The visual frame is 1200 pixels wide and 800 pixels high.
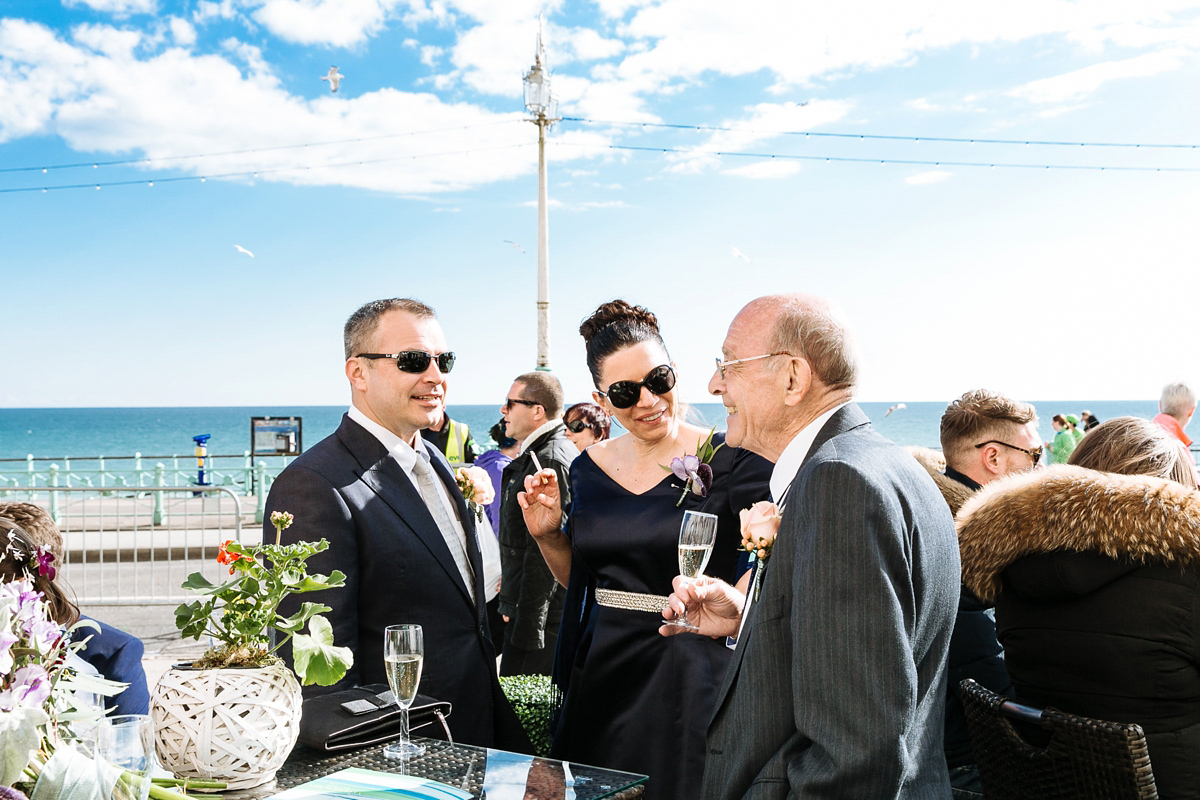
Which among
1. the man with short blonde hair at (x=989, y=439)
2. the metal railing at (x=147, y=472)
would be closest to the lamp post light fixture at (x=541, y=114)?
the metal railing at (x=147, y=472)

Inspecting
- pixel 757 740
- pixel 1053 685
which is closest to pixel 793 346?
pixel 757 740

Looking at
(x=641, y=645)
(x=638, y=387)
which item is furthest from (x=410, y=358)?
(x=641, y=645)

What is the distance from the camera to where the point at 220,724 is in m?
1.79

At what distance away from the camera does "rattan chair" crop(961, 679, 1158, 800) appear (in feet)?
7.14

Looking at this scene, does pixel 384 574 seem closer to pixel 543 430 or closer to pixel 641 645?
pixel 641 645

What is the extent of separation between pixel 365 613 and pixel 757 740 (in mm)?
1292

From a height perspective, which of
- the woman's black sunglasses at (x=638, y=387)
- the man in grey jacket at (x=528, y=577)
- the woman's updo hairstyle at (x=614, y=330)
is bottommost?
the man in grey jacket at (x=528, y=577)

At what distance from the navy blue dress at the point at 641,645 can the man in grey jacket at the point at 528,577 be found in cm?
176

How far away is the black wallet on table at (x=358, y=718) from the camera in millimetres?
2047

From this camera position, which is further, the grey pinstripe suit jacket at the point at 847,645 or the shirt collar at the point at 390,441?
the shirt collar at the point at 390,441

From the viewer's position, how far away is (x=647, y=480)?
3.33 meters

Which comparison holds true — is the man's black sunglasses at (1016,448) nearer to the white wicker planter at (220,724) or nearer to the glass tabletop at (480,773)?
the glass tabletop at (480,773)

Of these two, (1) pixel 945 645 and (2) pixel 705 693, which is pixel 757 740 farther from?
(2) pixel 705 693

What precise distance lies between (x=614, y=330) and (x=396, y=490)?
1.14 m
